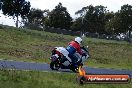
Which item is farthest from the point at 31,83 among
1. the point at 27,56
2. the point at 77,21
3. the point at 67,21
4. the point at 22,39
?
the point at 77,21

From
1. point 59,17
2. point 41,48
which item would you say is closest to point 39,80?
point 41,48

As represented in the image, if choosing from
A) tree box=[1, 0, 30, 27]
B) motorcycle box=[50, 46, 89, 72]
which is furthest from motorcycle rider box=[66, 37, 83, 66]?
tree box=[1, 0, 30, 27]

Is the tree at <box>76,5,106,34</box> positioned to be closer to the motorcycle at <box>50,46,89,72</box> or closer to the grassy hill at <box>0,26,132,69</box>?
the grassy hill at <box>0,26,132,69</box>

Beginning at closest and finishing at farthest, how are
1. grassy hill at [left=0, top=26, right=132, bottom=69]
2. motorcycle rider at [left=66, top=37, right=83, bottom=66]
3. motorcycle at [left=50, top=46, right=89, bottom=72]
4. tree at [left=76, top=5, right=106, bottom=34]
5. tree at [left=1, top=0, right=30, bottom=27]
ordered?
1. motorcycle rider at [left=66, top=37, right=83, bottom=66]
2. motorcycle at [left=50, top=46, right=89, bottom=72]
3. grassy hill at [left=0, top=26, right=132, bottom=69]
4. tree at [left=1, top=0, right=30, bottom=27]
5. tree at [left=76, top=5, right=106, bottom=34]

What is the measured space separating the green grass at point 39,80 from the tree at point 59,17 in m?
102

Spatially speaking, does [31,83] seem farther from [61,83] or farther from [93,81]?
[93,81]

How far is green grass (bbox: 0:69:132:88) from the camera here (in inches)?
571

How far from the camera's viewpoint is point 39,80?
15617mm

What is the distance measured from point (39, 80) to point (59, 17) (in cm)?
10599

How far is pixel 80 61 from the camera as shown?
1927 cm

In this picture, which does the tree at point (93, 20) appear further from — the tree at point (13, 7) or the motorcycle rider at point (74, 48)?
the motorcycle rider at point (74, 48)

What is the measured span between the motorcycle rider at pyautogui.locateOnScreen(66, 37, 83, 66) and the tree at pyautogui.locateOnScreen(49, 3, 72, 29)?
100106 millimetres

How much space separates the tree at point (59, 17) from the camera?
119875 millimetres

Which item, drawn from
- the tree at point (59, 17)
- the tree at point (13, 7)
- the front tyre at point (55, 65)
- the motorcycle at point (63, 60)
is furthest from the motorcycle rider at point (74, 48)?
the tree at point (59, 17)
